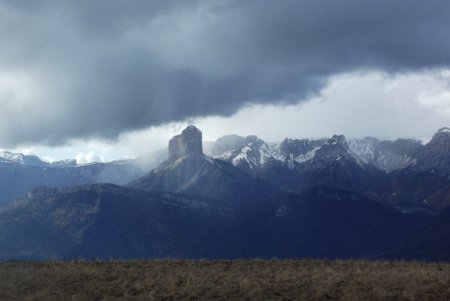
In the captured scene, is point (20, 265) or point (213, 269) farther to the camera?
point (20, 265)

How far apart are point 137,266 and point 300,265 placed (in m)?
13.9

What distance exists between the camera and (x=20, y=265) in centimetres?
5328

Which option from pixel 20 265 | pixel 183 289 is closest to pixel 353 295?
pixel 183 289

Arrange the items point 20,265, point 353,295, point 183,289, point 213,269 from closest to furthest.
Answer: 1. point 353,295
2. point 183,289
3. point 213,269
4. point 20,265

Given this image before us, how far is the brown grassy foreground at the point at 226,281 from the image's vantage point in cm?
3897

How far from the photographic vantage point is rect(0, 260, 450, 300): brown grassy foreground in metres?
39.0

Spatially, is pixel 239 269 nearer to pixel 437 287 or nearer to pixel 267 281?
pixel 267 281

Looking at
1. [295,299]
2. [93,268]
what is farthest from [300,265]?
[93,268]

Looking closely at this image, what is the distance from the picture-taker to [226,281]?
140 ft

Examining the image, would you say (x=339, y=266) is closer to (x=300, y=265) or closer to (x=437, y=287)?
(x=300, y=265)

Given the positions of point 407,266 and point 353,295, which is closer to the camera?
point 353,295

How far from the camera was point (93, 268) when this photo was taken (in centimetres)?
4975

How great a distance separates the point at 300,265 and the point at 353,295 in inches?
543

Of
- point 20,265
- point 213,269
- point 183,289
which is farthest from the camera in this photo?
point 20,265
